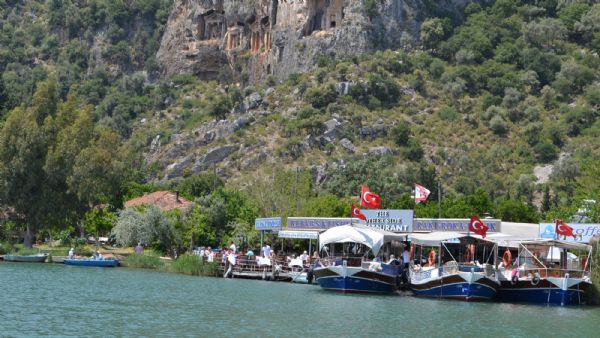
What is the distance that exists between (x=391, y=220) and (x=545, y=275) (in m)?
9.96

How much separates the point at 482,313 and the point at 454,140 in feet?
270

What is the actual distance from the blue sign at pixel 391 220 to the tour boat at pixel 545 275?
592cm

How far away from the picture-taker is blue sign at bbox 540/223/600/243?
61.2 metres

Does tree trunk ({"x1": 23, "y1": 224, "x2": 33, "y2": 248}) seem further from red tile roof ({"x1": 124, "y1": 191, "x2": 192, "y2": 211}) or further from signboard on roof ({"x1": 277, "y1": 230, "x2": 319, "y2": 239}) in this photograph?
signboard on roof ({"x1": 277, "y1": 230, "x2": 319, "y2": 239})

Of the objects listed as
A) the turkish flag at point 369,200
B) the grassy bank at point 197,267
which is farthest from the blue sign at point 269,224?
the turkish flag at point 369,200

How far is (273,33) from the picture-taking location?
15375cm

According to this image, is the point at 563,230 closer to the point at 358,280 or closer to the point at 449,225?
the point at 449,225

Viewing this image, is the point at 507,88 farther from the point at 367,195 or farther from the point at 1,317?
the point at 1,317

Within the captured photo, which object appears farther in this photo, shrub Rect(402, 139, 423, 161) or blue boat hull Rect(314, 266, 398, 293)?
shrub Rect(402, 139, 423, 161)

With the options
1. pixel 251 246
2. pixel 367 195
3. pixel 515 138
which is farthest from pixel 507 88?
pixel 367 195

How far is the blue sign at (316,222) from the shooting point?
65.4 meters

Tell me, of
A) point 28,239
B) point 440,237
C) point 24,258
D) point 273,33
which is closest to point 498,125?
point 273,33

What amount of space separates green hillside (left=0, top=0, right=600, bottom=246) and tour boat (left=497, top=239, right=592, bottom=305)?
63.2ft

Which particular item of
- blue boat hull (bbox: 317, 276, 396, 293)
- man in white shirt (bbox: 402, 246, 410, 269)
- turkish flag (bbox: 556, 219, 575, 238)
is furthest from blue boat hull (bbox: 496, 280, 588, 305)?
blue boat hull (bbox: 317, 276, 396, 293)
